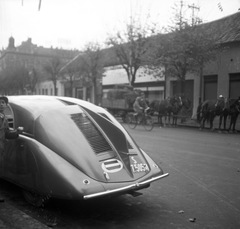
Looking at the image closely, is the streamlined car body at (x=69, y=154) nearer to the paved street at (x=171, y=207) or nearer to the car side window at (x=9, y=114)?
the car side window at (x=9, y=114)

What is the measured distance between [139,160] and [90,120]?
949 millimetres

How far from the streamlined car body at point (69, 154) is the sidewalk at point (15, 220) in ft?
1.09

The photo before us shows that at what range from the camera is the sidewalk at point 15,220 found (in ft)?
14.1

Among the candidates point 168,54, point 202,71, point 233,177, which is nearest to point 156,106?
point 168,54

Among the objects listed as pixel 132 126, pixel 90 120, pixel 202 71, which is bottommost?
pixel 132 126

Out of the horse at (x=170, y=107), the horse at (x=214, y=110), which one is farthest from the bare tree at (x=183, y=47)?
the horse at (x=214, y=110)

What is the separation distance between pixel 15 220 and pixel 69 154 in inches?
42.2

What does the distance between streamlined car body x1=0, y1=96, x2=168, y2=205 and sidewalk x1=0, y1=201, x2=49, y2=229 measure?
332 millimetres

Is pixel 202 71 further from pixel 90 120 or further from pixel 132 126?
pixel 90 120

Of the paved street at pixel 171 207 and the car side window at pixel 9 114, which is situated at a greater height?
the car side window at pixel 9 114

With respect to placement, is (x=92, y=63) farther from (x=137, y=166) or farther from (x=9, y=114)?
(x=137, y=166)

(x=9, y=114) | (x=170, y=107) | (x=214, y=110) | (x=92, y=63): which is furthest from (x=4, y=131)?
(x=92, y=63)

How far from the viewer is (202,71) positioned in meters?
25.3

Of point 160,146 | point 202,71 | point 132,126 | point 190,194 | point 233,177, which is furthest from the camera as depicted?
point 202,71
